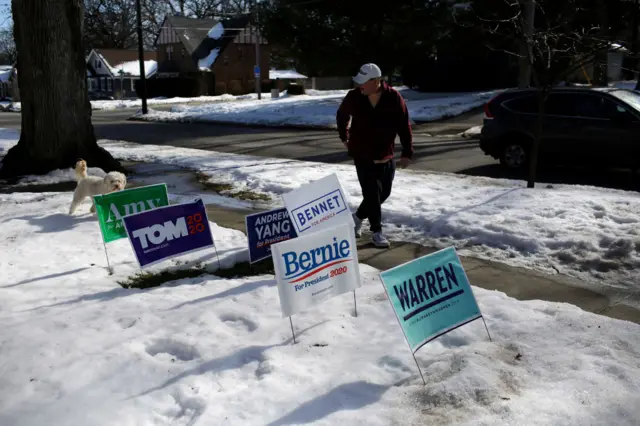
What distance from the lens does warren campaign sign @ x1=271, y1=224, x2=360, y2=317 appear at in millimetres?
4070

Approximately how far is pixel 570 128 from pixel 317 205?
24.1 ft

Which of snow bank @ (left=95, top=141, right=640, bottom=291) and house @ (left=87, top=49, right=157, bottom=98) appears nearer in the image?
snow bank @ (left=95, top=141, right=640, bottom=291)

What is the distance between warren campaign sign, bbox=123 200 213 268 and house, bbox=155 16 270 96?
177 feet

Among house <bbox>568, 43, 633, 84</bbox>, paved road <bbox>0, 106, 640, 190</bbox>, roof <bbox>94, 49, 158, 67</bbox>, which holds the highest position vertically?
roof <bbox>94, 49, 158, 67</bbox>

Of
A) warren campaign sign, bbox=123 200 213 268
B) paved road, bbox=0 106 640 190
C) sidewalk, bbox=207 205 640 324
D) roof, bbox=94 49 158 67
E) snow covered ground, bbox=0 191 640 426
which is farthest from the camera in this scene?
roof, bbox=94 49 158 67

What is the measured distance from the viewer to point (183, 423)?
126 inches

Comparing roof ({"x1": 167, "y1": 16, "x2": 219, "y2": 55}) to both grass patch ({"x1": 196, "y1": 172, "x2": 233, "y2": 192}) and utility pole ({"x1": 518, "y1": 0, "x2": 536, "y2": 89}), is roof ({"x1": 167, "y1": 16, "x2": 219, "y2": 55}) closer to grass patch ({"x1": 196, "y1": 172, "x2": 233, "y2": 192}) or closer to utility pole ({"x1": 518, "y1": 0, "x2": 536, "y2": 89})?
utility pole ({"x1": 518, "y1": 0, "x2": 536, "y2": 89})

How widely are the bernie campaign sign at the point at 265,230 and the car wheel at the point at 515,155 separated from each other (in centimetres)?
727

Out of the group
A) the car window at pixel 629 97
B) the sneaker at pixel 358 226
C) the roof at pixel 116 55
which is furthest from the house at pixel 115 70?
the sneaker at pixel 358 226

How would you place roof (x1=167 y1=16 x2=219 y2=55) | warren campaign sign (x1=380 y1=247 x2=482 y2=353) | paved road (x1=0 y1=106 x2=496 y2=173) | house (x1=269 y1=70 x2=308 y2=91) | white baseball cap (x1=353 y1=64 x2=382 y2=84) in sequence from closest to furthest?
warren campaign sign (x1=380 y1=247 x2=482 y2=353)
white baseball cap (x1=353 y1=64 x2=382 y2=84)
paved road (x1=0 y1=106 x2=496 y2=173)
roof (x1=167 y1=16 x2=219 y2=55)
house (x1=269 y1=70 x2=308 y2=91)

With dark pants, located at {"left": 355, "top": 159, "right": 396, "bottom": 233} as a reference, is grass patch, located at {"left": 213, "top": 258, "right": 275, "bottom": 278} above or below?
below

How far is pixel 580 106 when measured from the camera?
1120 cm

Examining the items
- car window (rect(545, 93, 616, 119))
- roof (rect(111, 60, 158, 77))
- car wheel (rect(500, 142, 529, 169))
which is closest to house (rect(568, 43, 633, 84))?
car window (rect(545, 93, 616, 119))

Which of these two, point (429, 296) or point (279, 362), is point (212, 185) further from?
point (429, 296)
